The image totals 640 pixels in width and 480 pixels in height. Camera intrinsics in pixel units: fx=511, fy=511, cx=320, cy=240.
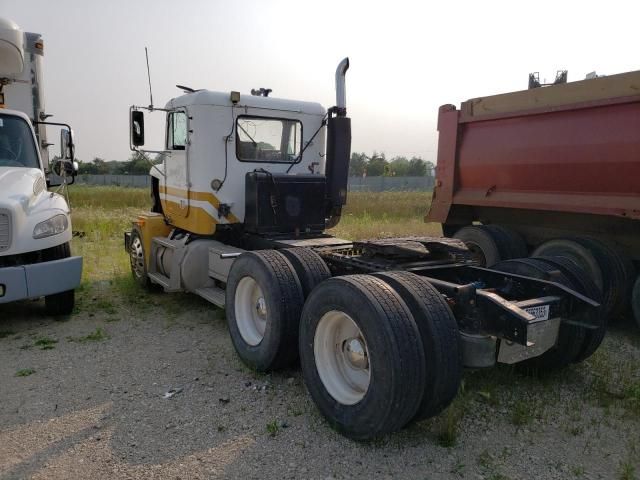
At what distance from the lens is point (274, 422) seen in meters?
3.61

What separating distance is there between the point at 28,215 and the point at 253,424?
365 cm

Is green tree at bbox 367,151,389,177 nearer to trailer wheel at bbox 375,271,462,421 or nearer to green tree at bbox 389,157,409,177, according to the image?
green tree at bbox 389,157,409,177

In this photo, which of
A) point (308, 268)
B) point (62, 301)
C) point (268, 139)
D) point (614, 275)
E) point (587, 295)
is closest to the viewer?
point (587, 295)

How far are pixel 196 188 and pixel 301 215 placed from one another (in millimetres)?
1355

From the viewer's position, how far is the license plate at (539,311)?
3.45 meters

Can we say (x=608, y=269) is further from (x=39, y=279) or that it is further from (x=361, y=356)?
(x=39, y=279)

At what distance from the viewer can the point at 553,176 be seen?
6.38 meters

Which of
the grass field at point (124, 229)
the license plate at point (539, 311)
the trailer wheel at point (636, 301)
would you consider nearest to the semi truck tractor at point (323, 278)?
the license plate at point (539, 311)

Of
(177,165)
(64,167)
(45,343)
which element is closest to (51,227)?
(45,343)

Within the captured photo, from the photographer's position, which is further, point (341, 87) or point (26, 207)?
point (341, 87)

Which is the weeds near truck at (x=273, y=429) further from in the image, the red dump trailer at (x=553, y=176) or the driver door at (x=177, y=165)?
the driver door at (x=177, y=165)

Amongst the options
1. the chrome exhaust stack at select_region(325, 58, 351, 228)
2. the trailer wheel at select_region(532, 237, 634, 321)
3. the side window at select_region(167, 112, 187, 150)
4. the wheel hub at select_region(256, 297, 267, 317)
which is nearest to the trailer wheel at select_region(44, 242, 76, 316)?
the side window at select_region(167, 112, 187, 150)

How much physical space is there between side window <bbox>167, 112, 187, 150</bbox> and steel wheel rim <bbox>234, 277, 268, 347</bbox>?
2.52 m

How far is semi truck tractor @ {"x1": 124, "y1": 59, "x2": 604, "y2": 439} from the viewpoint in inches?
125
